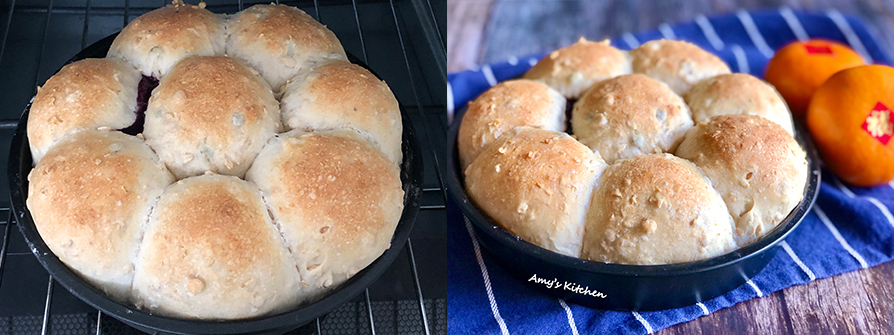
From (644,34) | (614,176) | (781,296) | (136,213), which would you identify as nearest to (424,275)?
(614,176)

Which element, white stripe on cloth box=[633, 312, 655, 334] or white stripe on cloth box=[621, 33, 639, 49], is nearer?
white stripe on cloth box=[633, 312, 655, 334]

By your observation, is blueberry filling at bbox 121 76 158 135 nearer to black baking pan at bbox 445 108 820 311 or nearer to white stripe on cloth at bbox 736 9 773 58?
black baking pan at bbox 445 108 820 311

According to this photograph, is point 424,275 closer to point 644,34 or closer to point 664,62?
point 664,62

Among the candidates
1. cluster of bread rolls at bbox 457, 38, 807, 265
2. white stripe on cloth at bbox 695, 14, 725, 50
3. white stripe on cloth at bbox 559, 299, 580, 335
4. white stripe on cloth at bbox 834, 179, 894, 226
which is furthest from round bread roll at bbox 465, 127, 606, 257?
white stripe on cloth at bbox 695, 14, 725, 50

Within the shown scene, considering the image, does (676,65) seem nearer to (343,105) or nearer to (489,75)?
(489,75)

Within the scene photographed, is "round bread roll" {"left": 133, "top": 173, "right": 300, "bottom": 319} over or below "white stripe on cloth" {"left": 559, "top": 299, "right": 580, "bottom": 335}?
over

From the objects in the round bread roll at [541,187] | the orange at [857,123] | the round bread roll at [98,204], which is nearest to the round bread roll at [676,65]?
the orange at [857,123]

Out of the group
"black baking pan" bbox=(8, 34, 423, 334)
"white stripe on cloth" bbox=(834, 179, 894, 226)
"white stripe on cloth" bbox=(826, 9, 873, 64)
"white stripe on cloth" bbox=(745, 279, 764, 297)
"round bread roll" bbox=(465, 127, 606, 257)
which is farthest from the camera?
"white stripe on cloth" bbox=(826, 9, 873, 64)
